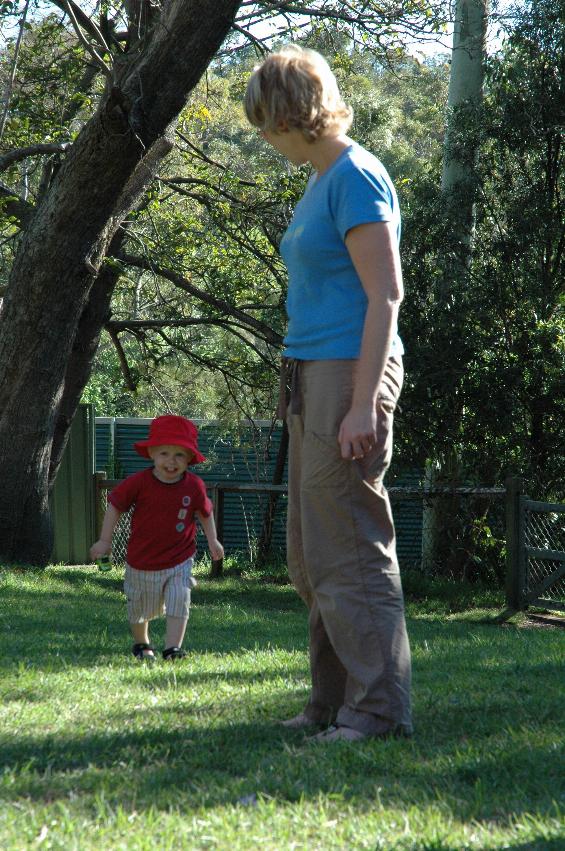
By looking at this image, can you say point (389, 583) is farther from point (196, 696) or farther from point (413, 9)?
point (413, 9)

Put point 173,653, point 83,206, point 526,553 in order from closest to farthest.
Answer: point 173,653 < point 83,206 < point 526,553

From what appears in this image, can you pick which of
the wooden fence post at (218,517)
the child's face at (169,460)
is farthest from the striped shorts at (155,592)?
the wooden fence post at (218,517)

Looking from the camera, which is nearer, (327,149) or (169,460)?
(327,149)

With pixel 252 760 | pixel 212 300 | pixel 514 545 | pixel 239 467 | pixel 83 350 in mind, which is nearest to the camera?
pixel 252 760

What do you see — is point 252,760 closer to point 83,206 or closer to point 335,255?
point 335,255

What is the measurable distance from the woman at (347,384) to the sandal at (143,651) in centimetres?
222

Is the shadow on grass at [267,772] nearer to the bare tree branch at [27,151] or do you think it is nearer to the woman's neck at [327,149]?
the woman's neck at [327,149]

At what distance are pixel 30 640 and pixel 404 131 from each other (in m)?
39.7

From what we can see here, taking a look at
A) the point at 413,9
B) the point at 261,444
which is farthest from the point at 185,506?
the point at 261,444

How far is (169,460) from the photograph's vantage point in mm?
5652

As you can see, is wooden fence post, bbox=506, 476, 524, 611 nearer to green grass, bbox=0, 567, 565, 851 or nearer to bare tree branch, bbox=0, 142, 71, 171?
green grass, bbox=0, 567, 565, 851

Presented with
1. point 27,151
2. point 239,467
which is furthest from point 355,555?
point 239,467

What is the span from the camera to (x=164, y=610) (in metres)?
5.64

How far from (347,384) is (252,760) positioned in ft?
3.81
